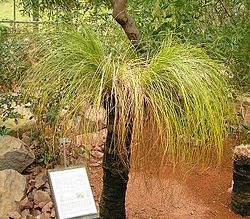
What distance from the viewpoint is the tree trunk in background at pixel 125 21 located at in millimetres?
2158

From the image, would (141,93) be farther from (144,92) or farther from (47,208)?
(47,208)

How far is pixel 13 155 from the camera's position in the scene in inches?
117

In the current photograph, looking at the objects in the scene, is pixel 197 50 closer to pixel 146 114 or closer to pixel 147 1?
pixel 146 114

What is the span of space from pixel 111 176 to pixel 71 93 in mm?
516

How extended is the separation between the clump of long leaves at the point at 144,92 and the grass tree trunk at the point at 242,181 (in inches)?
34.6

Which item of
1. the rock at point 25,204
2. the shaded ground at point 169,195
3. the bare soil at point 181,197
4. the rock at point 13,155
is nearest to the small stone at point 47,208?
the shaded ground at point 169,195

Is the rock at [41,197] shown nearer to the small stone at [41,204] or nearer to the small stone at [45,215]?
the small stone at [41,204]

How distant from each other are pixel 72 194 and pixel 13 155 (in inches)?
56.3

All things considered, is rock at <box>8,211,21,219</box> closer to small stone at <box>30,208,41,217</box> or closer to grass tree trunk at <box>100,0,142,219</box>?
small stone at <box>30,208,41,217</box>

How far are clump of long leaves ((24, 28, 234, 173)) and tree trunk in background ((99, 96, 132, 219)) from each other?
0.06 m

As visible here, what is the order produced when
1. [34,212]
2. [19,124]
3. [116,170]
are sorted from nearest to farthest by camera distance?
[116,170] < [34,212] < [19,124]

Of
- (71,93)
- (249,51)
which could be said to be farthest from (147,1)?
(71,93)

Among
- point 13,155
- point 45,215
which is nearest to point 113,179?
point 45,215

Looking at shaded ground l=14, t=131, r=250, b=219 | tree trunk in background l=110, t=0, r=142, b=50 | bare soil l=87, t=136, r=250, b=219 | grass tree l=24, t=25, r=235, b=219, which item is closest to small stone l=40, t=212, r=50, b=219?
shaded ground l=14, t=131, r=250, b=219
